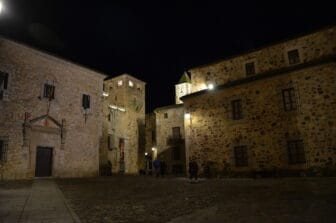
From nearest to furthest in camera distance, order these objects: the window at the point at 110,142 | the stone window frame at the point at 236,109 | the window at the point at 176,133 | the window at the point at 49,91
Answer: the stone window frame at the point at 236,109, the window at the point at 49,91, the window at the point at 176,133, the window at the point at 110,142

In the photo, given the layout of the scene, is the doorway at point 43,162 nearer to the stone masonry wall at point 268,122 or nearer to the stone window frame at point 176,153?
the stone masonry wall at point 268,122

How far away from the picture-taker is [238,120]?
56.4 ft

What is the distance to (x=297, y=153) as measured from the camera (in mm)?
14648

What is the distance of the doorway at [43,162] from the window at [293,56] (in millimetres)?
19264

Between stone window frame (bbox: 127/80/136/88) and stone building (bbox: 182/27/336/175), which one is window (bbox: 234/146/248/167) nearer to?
stone building (bbox: 182/27/336/175)

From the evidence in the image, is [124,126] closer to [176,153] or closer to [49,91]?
[176,153]

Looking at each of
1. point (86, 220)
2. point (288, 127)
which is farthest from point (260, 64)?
point (86, 220)

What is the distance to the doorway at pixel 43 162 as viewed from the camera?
18.2 m

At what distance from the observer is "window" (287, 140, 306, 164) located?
47.6 feet

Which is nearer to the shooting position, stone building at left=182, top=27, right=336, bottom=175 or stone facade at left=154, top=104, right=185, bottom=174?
stone building at left=182, top=27, right=336, bottom=175

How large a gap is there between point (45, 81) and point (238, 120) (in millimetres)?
14905

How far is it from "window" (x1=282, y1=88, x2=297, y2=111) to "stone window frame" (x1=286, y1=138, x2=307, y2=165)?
79.5 inches

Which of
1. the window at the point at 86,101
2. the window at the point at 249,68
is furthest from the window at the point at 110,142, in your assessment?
the window at the point at 249,68

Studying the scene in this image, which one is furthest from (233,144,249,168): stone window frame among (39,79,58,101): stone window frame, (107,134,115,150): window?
(107,134,115,150): window
